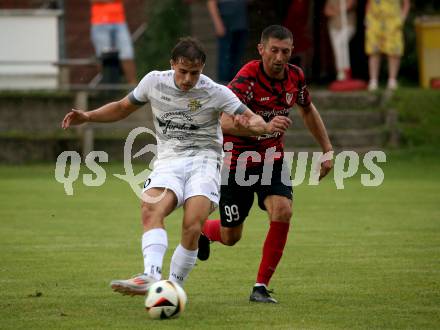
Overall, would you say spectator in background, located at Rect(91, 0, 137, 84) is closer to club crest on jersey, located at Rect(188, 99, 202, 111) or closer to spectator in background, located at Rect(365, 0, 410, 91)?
spectator in background, located at Rect(365, 0, 410, 91)

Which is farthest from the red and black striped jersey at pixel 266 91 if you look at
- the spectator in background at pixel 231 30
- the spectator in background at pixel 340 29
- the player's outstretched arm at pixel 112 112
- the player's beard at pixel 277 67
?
the spectator in background at pixel 340 29

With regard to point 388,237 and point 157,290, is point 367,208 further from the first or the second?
point 157,290

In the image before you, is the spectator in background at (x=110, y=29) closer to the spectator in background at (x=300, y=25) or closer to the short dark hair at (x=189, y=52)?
the spectator in background at (x=300, y=25)

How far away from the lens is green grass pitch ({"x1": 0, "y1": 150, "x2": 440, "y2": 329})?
7637mm

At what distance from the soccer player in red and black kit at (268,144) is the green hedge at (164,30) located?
18199 millimetres

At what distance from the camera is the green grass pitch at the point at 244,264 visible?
7.64 m

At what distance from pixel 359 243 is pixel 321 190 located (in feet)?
17.9

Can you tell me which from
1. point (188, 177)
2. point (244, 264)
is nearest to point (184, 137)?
point (188, 177)

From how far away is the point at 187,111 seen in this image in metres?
8.44

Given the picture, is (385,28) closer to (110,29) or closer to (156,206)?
(110,29)

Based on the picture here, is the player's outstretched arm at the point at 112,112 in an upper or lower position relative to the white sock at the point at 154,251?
upper

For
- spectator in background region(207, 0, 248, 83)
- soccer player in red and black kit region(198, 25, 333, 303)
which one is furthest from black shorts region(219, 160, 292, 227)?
spectator in background region(207, 0, 248, 83)

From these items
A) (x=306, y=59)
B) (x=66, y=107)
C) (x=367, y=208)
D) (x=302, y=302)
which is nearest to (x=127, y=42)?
(x=66, y=107)

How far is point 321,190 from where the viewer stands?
17125mm
